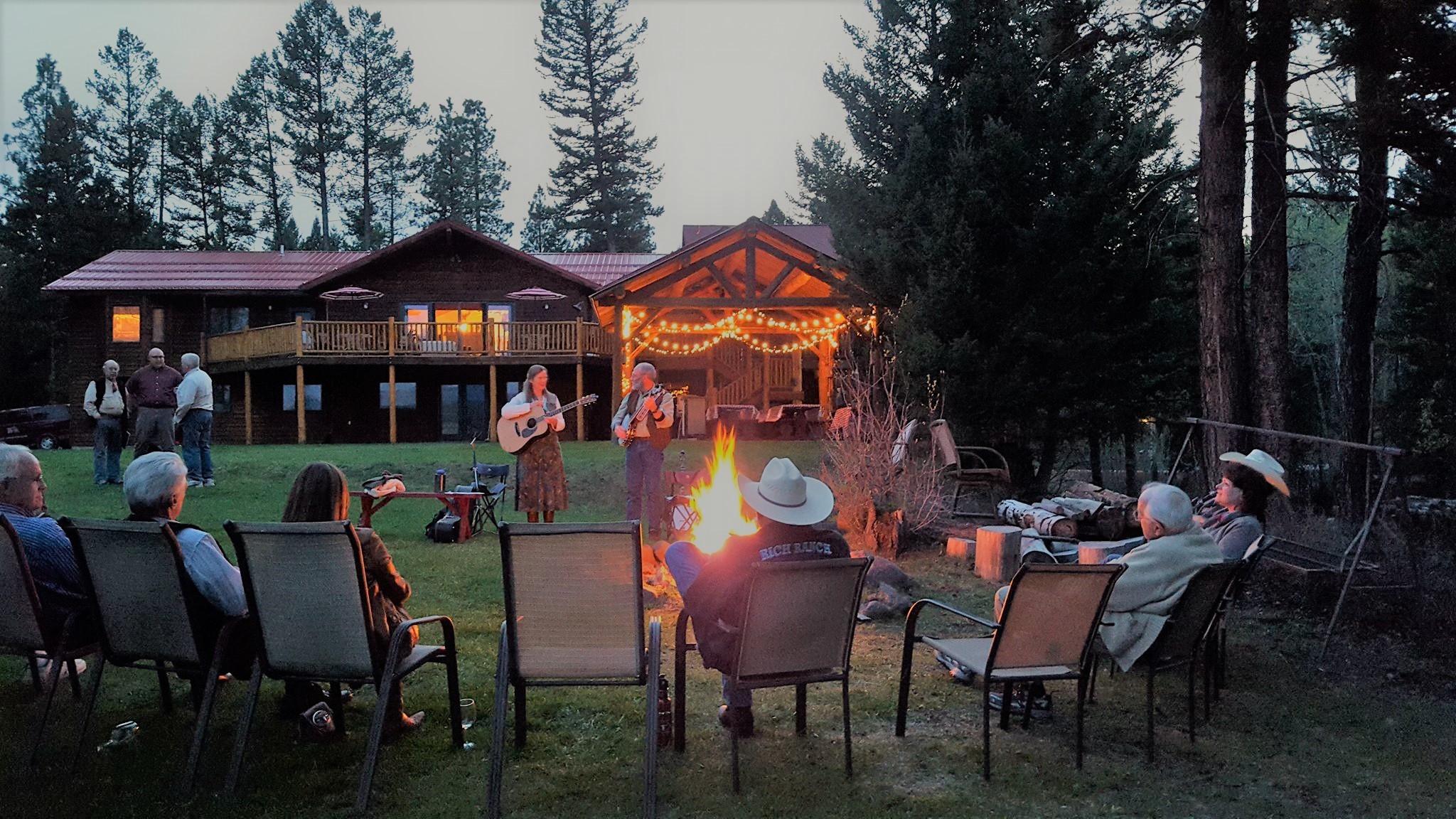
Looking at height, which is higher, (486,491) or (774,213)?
(774,213)

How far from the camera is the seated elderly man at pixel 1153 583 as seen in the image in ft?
14.6

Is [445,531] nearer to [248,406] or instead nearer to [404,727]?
[404,727]

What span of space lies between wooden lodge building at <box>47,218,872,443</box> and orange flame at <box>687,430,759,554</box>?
13992 mm

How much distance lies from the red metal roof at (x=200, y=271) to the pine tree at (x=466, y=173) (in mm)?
16843

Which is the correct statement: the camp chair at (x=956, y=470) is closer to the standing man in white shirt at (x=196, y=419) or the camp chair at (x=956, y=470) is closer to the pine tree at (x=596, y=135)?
the standing man in white shirt at (x=196, y=419)

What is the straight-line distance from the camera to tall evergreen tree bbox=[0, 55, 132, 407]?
37531 mm

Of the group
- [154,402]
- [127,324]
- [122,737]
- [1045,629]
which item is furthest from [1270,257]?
[127,324]

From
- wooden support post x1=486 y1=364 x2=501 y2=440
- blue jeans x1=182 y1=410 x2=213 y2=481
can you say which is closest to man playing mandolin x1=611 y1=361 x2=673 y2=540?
blue jeans x1=182 y1=410 x2=213 y2=481

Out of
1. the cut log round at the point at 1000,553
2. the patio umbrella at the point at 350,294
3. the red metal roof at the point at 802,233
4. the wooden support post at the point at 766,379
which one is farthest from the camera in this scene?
the red metal roof at the point at 802,233

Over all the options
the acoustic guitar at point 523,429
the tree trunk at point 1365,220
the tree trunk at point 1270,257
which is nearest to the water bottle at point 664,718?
the acoustic guitar at point 523,429

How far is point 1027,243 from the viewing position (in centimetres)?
1238

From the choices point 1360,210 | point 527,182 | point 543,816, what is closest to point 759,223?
point 1360,210

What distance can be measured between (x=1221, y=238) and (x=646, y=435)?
17.9 ft

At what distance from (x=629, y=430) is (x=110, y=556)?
16.8 feet
